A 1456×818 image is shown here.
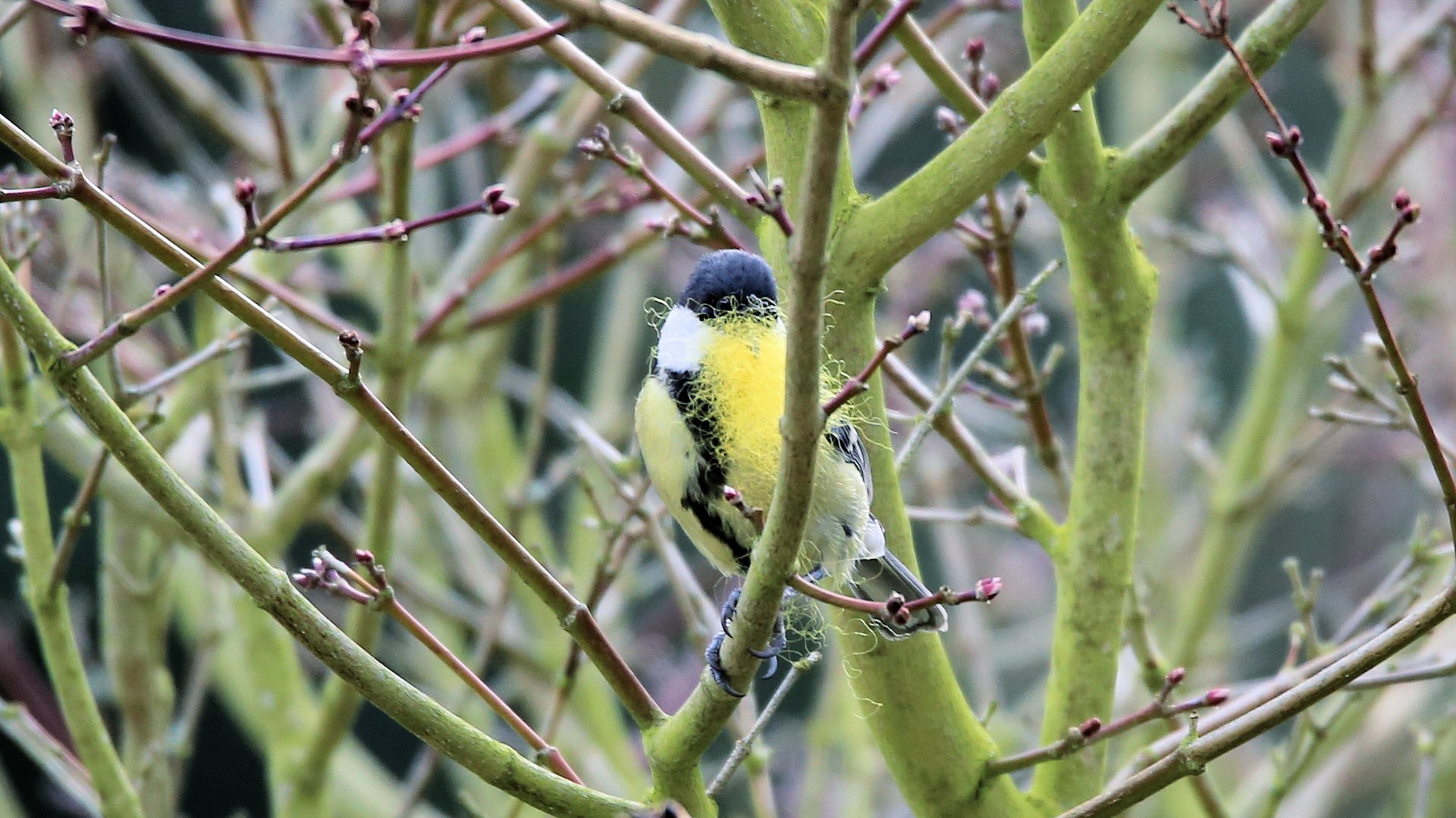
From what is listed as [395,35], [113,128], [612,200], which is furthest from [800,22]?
[113,128]

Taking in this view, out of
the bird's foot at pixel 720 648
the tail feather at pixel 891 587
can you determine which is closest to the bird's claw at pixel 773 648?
the bird's foot at pixel 720 648

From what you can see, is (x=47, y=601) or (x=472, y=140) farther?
(x=472, y=140)

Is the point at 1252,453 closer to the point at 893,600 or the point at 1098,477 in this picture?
the point at 1098,477

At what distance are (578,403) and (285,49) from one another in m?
4.44

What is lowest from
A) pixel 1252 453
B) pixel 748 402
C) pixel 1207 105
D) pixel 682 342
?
pixel 748 402

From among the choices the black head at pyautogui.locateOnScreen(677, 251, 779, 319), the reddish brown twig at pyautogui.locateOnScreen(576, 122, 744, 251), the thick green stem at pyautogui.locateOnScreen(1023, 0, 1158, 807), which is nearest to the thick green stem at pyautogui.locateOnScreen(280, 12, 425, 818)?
the reddish brown twig at pyautogui.locateOnScreen(576, 122, 744, 251)

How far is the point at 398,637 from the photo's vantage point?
450 cm

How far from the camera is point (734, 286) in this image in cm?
138

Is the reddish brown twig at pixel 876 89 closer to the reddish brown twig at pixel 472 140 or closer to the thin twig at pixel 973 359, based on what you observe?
the thin twig at pixel 973 359

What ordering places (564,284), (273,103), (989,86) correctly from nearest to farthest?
(989,86) → (273,103) → (564,284)

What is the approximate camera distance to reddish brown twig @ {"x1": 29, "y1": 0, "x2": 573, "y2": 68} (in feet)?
2.64

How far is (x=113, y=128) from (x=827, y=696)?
3305mm

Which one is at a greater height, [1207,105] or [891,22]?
[1207,105]

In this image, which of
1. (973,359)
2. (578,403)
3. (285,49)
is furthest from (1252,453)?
(578,403)
